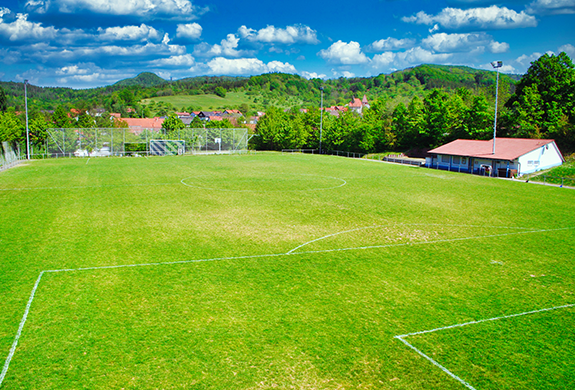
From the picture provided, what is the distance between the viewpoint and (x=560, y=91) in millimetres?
54531

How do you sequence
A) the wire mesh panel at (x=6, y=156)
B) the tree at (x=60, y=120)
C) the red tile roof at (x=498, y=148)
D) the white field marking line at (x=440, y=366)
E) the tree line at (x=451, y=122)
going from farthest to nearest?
the tree at (x=60, y=120)
the tree line at (x=451, y=122)
the red tile roof at (x=498, y=148)
the wire mesh panel at (x=6, y=156)
the white field marking line at (x=440, y=366)

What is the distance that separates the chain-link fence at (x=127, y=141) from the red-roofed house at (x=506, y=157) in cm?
3700

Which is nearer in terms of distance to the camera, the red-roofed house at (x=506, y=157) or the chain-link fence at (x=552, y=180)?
the chain-link fence at (x=552, y=180)

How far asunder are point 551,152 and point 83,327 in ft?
164

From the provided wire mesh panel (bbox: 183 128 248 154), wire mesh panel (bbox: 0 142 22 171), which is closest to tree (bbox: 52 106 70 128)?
wire mesh panel (bbox: 183 128 248 154)

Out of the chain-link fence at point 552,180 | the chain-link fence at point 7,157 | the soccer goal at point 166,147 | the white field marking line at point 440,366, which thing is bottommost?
the white field marking line at point 440,366

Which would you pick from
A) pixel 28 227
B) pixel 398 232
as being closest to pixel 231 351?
pixel 398 232

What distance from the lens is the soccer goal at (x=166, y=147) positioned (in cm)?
6562

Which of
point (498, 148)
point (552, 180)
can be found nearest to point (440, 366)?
point (552, 180)

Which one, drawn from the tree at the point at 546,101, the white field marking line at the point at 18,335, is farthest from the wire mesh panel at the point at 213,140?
the white field marking line at the point at 18,335

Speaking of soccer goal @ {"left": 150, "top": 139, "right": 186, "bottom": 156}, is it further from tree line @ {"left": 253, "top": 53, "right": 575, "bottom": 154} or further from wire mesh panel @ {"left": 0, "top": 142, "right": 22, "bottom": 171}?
tree line @ {"left": 253, "top": 53, "right": 575, "bottom": 154}

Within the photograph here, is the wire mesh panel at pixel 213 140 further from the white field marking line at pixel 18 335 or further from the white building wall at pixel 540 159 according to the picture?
the white field marking line at pixel 18 335

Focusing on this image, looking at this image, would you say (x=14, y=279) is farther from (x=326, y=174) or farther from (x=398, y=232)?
(x=326, y=174)

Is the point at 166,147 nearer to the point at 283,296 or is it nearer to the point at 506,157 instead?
the point at 506,157
